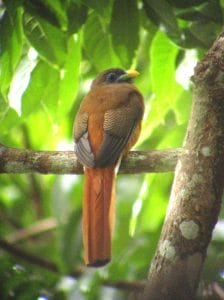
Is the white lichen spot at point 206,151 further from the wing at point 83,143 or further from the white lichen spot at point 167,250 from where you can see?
the wing at point 83,143

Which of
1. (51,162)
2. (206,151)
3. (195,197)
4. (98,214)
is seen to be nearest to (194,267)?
(195,197)

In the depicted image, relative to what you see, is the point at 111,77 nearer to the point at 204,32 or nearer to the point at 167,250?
the point at 204,32

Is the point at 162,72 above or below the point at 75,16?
below

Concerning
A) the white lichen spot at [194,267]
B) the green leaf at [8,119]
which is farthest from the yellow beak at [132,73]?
the white lichen spot at [194,267]

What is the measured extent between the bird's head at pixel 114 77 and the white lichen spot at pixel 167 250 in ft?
7.06

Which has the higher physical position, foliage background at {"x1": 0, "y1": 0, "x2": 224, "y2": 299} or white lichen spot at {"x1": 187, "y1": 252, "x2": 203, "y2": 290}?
foliage background at {"x1": 0, "y1": 0, "x2": 224, "y2": 299}

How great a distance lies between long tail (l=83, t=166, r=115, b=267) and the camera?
3.85m

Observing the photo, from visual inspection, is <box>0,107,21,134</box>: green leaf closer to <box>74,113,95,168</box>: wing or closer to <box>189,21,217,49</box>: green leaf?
<box>74,113,95,168</box>: wing

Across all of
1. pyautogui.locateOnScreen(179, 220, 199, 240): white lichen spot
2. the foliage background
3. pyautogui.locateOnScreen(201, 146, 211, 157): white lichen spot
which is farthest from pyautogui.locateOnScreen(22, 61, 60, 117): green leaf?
pyautogui.locateOnScreen(179, 220, 199, 240): white lichen spot

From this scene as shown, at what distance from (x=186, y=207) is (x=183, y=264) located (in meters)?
0.23

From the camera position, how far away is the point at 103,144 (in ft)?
14.9

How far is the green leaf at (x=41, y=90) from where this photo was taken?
14.3ft

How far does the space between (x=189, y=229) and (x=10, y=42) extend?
1.35 meters

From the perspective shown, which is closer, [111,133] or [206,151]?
[206,151]
